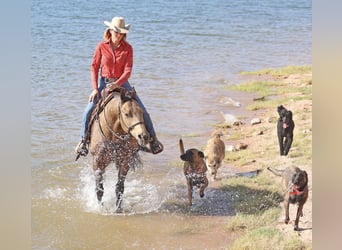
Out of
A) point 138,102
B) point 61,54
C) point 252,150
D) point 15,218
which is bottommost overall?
point 15,218

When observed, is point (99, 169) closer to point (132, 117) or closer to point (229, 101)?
point (132, 117)

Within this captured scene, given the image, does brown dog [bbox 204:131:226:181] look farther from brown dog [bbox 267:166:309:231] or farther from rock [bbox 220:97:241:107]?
brown dog [bbox 267:166:309:231]

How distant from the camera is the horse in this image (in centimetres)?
332

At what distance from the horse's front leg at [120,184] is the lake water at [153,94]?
0.03 meters

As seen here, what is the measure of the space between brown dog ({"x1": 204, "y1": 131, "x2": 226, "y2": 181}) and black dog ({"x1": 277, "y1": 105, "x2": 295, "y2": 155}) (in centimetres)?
29

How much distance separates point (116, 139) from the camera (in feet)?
11.1

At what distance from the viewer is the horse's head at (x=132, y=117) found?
331 centimetres

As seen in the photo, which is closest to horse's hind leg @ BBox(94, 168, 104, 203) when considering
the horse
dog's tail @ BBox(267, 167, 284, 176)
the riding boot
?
the horse

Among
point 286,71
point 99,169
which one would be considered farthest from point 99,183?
point 286,71

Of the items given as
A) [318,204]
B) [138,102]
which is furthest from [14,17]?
[318,204]

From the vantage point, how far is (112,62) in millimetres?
3338

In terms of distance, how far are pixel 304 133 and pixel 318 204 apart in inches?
13.4

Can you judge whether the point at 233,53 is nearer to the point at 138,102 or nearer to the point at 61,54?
the point at 138,102

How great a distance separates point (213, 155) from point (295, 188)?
42 cm
